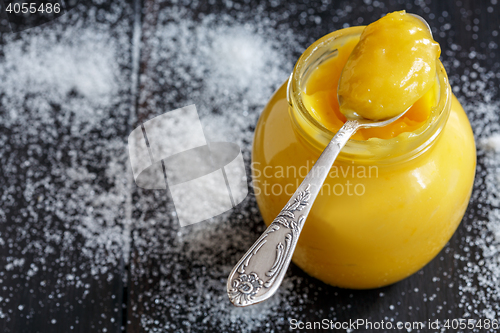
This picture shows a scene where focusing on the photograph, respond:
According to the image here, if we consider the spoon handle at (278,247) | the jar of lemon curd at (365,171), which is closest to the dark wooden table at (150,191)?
the jar of lemon curd at (365,171)

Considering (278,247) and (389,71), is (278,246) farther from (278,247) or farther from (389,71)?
(389,71)

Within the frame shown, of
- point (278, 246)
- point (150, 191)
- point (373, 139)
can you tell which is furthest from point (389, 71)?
point (150, 191)

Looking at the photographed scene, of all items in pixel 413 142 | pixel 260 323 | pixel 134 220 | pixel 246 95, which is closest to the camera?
pixel 413 142

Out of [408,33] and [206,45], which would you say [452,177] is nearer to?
[408,33]

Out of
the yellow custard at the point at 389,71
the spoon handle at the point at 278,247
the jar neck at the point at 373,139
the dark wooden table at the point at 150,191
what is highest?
the yellow custard at the point at 389,71

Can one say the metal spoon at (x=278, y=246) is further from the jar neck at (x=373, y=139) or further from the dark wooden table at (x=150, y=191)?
the dark wooden table at (x=150, y=191)

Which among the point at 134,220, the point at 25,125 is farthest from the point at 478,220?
the point at 25,125

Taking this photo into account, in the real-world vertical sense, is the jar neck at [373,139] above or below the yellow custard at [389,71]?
below
